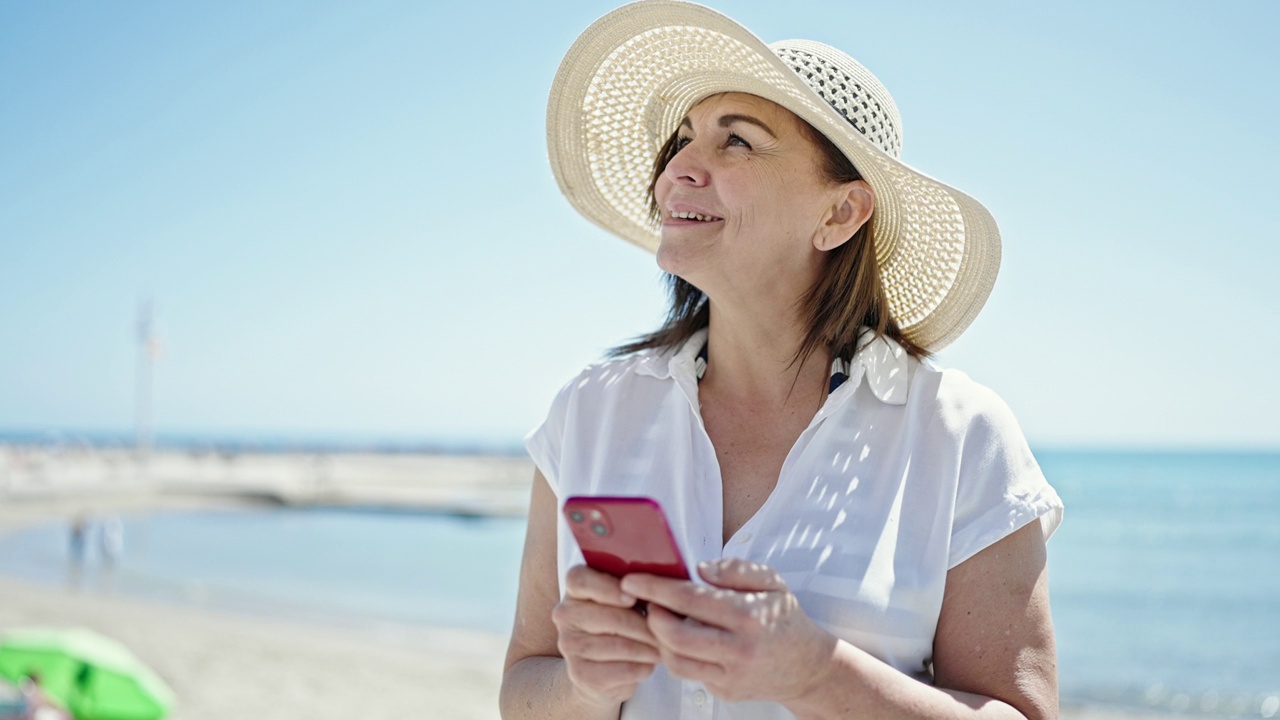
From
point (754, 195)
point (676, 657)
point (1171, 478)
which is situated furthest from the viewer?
point (1171, 478)

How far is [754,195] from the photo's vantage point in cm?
171

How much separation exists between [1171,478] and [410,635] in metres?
60.2

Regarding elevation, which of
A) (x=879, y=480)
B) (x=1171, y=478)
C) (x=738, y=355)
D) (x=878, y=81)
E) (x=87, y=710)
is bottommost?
(x=1171, y=478)

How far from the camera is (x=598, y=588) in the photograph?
122 cm

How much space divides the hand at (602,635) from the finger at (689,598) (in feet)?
0.17

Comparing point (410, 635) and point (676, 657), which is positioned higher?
point (676, 657)

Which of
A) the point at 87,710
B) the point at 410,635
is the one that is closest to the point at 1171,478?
the point at 410,635

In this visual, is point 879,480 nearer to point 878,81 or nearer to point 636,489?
point 636,489

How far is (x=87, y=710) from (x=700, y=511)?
5360 mm

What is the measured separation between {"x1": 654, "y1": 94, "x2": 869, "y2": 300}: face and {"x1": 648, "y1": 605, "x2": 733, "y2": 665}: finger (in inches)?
29.0

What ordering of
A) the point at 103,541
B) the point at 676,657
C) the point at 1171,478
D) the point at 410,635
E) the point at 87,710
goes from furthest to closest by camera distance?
the point at 1171,478
the point at 103,541
the point at 410,635
the point at 87,710
the point at 676,657

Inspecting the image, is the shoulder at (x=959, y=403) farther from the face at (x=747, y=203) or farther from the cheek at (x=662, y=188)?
the cheek at (x=662, y=188)

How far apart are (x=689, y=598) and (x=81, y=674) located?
5698 millimetres

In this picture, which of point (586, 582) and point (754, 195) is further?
point (754, 195)
